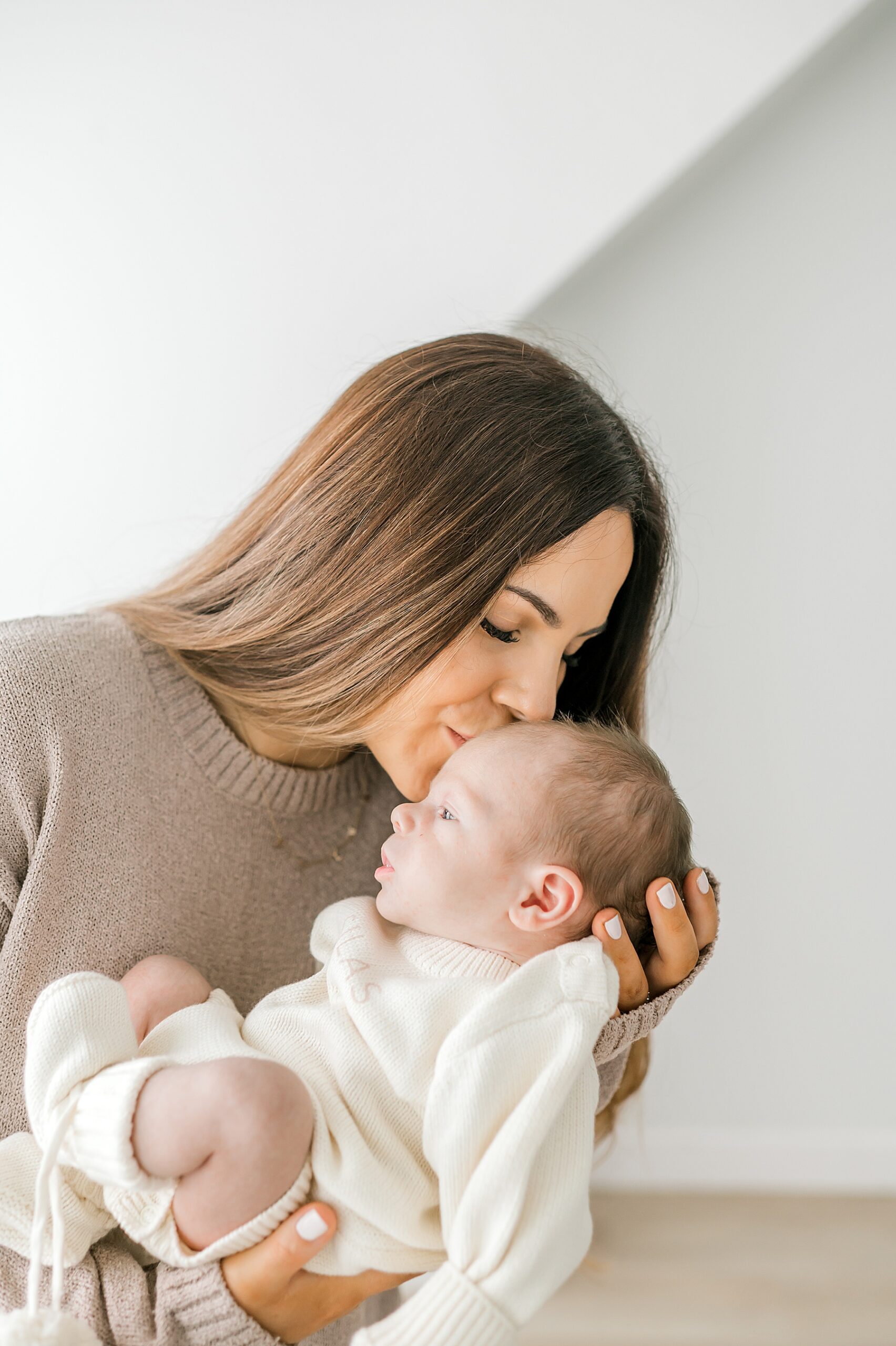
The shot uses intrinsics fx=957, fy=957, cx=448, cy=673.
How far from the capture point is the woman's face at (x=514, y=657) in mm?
1281

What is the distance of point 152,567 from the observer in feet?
6.19

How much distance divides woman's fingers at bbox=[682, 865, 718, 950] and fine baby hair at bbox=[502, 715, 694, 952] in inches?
1.2

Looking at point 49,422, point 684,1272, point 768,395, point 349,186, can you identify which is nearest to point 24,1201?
point 49,422

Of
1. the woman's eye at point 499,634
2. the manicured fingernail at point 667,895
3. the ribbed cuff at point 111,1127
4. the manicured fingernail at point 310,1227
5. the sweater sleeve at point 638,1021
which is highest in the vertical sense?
the woman's eye at point 499,634

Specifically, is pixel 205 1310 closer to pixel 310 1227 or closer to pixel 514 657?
pixel 310 1227

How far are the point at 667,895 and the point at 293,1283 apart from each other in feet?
1.97

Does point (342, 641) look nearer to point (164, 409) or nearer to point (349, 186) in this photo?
point (164, 409)

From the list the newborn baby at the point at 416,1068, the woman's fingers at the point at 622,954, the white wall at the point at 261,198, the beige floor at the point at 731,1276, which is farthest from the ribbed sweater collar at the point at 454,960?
the beige floor at the point at 731,1276

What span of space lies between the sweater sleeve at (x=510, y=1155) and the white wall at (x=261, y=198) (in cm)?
112

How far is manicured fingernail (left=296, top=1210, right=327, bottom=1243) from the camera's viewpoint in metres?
0.95

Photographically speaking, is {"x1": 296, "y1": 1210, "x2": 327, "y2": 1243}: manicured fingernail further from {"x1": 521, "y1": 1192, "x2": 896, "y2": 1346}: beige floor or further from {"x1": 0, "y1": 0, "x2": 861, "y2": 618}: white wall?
{"x1": 521, "y1": 1192, "x2": 896, "y2": 1346}: beige floor

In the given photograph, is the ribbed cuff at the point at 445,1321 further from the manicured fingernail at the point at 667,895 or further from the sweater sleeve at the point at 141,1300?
the manicured fingernail at the point at 667,895

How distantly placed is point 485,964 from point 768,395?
1558mm

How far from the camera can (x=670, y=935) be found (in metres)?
1.20
